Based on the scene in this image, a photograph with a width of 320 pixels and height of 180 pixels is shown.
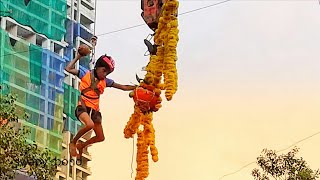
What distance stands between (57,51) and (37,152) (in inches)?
574

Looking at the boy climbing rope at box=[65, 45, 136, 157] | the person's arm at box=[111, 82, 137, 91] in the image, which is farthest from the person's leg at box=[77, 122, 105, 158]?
the person's arm at box=[111, 82, 137, 91]

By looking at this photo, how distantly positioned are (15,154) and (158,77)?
3.02 metres

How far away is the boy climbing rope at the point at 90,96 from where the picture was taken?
9562 millimetres

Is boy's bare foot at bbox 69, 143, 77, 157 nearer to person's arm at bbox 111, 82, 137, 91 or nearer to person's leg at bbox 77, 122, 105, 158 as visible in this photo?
person's leg at bbox 77, 122, 105, 158

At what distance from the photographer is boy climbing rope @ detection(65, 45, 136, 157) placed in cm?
956

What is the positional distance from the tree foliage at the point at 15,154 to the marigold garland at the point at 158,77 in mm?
2406

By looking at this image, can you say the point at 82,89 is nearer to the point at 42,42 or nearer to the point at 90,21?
the point at 42,42

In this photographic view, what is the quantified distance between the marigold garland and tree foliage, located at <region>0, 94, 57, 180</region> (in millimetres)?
2406

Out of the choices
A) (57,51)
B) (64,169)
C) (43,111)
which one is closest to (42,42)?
(57,51)

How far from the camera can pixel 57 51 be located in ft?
87.2

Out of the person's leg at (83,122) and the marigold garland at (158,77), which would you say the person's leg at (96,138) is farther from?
the marigold garland at (158,77)

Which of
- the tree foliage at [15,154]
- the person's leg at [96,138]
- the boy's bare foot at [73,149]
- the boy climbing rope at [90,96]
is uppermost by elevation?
the tree foliage at [15,154]

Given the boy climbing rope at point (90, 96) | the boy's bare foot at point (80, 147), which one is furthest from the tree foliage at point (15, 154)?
the boy climbing rope at point (90, 96)

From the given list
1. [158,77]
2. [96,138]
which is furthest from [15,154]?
[158,77]
